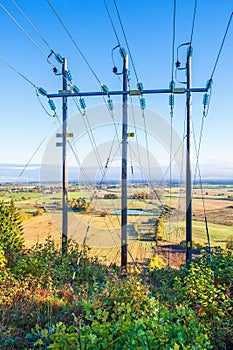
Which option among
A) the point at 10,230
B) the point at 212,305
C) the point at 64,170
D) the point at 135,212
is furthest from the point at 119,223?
the point at 212,305

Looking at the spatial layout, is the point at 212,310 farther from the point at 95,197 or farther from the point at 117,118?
the point at 117,118

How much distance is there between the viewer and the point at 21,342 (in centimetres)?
219

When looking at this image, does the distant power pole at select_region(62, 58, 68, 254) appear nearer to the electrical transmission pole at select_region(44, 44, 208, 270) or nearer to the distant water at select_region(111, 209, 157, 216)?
the electrical transmission pole at select_region(44, 44, 208, 270)

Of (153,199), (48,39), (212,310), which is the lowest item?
(212,310)

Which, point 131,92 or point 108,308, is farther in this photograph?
point 131,92

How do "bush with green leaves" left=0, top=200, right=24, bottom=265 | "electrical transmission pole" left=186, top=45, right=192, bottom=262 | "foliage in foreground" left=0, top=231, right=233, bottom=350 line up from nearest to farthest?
"foliage in foreground" left=0, top=231, right=233, bottom=350, "electrical transmission pole" left=186, top=45, right=192, bottom=262, "bush with green leaves" left=0, top=200, right=24, bottom=265

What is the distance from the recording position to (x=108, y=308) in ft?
7.11

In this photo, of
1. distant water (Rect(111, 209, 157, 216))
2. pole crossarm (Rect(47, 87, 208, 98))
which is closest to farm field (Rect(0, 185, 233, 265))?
distant water (Rect(111, 209, 157, 216))

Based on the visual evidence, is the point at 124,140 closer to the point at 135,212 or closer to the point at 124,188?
the point at 124,188

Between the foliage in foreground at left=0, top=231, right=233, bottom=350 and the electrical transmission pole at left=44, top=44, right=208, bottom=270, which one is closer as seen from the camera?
the foliage in foreground at left=0, top=231, right=233, bottom=350

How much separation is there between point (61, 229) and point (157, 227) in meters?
2.06

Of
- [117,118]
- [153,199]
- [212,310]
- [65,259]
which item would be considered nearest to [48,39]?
[117,118]

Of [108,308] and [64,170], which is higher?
[64,170]

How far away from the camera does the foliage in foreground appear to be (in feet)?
5.02
